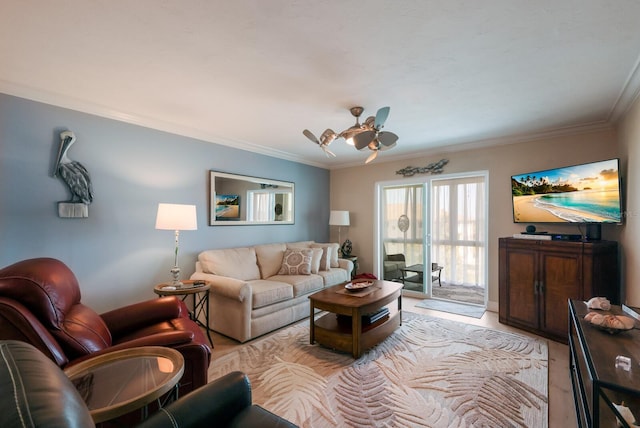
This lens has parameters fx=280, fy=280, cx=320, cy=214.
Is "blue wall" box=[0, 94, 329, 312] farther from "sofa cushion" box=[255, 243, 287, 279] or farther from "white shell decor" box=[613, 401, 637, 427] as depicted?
"white shell decor" box=[613, 401, 637, 427]

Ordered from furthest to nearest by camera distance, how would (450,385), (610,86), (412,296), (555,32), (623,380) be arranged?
(412,296) < (610,86) < (450,385) < (555,32) < (623,380)

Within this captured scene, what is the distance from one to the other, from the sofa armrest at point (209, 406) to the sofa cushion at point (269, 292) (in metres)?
1.78

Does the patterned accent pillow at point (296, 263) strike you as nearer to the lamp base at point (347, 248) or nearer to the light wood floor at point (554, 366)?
the light wood floor at point (554, 366)

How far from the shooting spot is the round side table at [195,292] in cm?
275

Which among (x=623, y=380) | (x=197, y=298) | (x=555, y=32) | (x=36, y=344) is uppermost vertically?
(x=555, y=32)

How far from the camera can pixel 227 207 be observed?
13.2ft

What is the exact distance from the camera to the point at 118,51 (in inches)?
75.7

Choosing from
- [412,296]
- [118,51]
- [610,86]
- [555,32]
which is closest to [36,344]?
[118,51]

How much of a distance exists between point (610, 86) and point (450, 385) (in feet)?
9.32

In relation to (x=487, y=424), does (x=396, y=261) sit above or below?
above

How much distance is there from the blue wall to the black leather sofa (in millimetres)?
2412

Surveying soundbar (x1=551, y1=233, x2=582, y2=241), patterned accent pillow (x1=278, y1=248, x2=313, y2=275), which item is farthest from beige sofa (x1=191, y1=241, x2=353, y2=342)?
soundbar (x1=551, y1=233, x2=582, y2=241)

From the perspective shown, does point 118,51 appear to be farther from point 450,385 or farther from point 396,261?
point 396,261

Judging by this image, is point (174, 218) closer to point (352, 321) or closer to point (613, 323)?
point (352, 321)
